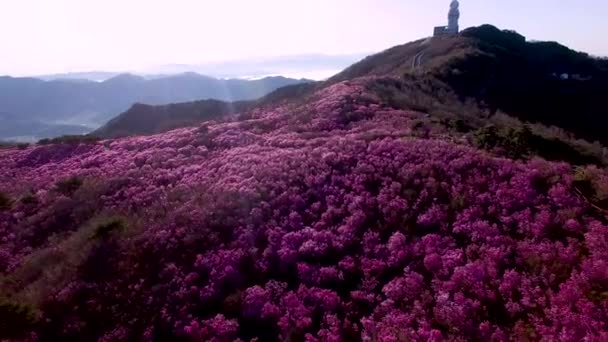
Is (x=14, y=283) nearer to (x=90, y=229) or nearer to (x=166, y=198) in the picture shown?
(x=90, y=229)

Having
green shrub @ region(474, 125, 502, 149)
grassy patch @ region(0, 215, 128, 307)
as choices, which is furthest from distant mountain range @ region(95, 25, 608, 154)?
grassy patch @ region(0, 215, 128, 307)

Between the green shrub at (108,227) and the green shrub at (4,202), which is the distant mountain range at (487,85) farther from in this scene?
the green shrub at (4,202)

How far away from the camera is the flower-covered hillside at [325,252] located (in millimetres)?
10859

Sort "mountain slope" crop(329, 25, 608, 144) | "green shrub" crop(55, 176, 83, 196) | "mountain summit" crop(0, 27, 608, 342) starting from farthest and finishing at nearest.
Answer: "mountain slope" crop(329, 25, 608, 144)
"green shrub" crop(55, 176, 83, 196)
"mountain summit" crop(0, 27, 608, 342)

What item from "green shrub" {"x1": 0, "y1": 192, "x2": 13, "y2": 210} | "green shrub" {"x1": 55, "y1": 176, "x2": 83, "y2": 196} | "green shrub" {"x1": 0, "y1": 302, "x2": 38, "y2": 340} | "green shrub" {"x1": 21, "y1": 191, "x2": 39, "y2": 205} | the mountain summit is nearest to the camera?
the mountain summit

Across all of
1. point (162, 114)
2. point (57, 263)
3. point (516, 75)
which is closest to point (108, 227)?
point (57, 263)

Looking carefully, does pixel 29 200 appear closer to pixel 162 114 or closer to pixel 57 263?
pixel 57 263

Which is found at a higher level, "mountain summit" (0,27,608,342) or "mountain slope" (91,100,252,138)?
"mountain summit" (0,27,608,342)

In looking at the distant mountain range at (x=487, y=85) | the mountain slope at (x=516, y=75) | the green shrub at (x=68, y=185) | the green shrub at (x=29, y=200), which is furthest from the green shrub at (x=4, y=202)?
the mountain slope at (x=516, y=75)

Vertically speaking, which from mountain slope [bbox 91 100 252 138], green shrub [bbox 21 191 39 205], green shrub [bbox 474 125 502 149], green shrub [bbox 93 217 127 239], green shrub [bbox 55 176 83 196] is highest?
green shrub [bbox 474 125 502 149]

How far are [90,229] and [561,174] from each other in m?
15.5

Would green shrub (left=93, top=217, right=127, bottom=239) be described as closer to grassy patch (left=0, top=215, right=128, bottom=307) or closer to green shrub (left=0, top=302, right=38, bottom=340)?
grassy patch (left=0, top=215, right=128, bottom=307)

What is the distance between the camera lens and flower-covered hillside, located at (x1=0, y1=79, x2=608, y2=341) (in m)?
10.9

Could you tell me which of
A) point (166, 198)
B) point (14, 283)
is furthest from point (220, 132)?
point (14, 283)
